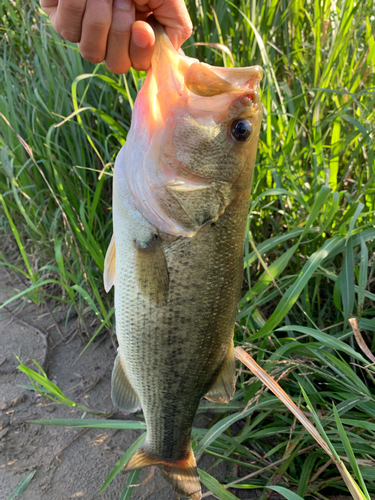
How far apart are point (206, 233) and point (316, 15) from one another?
1770mm

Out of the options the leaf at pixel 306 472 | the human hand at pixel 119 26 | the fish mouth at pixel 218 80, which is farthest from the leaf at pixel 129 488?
the human hand at pixel 119 26

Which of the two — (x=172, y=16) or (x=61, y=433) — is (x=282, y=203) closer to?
(x=172, y=16)

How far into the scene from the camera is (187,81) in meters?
1.11

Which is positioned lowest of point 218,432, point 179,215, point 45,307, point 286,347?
point 45,307

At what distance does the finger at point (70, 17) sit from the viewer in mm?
1134

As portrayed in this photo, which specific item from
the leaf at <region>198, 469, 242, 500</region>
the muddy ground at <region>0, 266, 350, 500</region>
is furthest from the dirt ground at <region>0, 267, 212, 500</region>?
the leaf at <region>198, 469, 242, 500</region>

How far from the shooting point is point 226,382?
1347 mm

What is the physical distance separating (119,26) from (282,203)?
1280mm

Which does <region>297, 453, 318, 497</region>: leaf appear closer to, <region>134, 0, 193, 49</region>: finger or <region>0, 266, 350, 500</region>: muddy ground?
<region>0, 266, 350, 500</region>: muddy ground

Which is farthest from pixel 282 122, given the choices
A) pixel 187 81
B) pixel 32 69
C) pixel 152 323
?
pixel 32 69

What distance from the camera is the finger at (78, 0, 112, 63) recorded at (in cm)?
113

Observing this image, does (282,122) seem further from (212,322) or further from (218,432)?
(218,432)

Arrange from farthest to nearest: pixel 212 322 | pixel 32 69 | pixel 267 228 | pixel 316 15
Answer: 1. pixel 32 69
2. pixel 267 228
3. pixel 316 15
4. pixel 212 322

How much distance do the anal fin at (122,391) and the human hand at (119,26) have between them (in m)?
1.13
